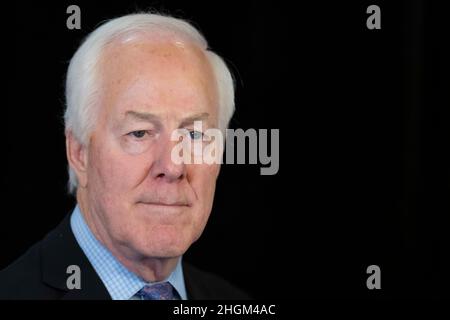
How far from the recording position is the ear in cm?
166

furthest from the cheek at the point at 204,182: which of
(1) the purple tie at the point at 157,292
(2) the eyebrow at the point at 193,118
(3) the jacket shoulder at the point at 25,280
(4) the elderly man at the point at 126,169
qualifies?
(3) the jacket shoulder at the point at 25,280

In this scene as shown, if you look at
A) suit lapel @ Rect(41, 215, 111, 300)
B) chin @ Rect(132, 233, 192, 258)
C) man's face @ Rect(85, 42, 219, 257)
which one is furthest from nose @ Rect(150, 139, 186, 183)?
suit lapel @ Rect(41, 215, 111, 300)

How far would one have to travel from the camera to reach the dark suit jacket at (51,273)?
5.25ft

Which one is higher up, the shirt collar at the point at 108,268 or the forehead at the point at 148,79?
the forehead at the point at 148,79

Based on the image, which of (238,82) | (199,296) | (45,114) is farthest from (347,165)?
(45,114)

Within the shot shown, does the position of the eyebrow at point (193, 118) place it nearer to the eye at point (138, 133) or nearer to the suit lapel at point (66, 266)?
the eye at point (138, 133)

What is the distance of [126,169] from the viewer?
1.61m

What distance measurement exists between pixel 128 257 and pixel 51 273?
187mm

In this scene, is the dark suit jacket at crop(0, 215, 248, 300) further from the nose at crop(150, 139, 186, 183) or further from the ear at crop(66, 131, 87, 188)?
the nose at crop(150, 139, 186, 183)

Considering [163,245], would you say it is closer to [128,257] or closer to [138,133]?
[128,257]

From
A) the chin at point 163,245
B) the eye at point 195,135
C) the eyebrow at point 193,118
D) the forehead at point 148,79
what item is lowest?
the chin at point 163,245

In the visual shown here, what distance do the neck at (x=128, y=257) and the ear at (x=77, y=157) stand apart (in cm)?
5

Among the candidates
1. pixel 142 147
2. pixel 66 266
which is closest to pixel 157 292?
pixel 66 266

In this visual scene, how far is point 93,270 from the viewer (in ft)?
5.35
